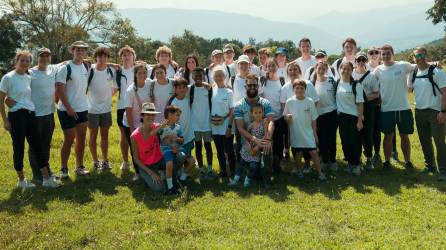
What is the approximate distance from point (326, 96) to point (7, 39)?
4947cm

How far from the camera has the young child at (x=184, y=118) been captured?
846 cm

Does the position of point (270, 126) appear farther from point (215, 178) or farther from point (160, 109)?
point (160, 109)


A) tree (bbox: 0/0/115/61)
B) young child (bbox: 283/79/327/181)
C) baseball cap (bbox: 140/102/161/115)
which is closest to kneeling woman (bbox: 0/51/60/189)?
baseball cap (bbox: 140/102/161/115)

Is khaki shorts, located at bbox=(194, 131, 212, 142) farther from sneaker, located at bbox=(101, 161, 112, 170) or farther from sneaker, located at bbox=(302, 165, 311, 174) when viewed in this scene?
sneaker, located at bbox=(101, 161, 112, 170)

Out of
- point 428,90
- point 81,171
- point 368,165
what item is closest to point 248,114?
point 368,165

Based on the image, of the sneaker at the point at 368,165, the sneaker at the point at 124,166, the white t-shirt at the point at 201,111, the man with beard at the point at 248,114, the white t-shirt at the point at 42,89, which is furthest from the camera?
the sneaker at the point at 124,166

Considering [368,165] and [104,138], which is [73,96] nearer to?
[104,138]

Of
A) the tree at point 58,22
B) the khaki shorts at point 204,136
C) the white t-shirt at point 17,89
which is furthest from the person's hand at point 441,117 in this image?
the tree at point 58,22

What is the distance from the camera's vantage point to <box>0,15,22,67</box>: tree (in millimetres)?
48938

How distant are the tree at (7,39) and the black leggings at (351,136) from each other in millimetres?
48892

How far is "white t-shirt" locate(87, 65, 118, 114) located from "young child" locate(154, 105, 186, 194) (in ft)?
6.16

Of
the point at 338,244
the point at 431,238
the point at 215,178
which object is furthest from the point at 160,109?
the point at 431,238

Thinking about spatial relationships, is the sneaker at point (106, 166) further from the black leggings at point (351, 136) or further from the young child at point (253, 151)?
the black leggings at point (351, 136)

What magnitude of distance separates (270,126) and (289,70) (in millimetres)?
1407
